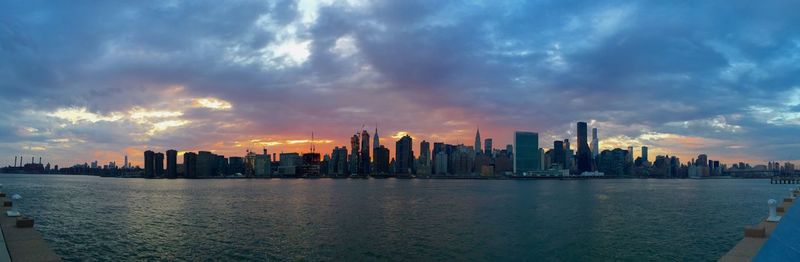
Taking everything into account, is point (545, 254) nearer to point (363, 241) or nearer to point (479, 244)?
point (479, 244)

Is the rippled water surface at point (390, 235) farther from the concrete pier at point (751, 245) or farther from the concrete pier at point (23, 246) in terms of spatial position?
the concrete pier at point (751, 245)

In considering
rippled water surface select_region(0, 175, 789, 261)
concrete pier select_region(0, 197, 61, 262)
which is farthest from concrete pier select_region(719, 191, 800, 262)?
concrete pier select_region(0, 197, 61, 262)

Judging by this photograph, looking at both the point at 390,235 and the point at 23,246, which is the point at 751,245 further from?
the point at 390,235

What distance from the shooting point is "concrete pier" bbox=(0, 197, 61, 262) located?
60.1ft

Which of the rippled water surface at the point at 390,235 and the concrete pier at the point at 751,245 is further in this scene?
the rippled water surface at the point at 390,235

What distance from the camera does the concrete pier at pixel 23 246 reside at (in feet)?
60.1

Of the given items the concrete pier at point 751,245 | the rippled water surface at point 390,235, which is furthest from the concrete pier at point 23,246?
the concrete pier at point 751,245

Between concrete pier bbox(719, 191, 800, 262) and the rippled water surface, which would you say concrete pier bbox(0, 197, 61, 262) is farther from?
concrete pier bbox(719, 191, 800, 262)

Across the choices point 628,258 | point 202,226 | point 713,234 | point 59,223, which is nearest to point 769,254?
point 628,258

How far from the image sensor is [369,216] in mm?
70562

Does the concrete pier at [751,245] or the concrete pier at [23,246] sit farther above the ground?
the concrete pier at [23,246]

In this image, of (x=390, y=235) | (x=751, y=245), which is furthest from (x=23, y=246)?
(x=390, y=235)

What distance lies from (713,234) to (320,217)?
47.6 m

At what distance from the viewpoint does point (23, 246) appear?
2048 cm
